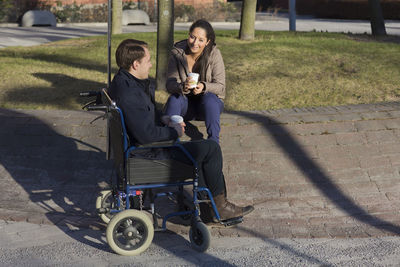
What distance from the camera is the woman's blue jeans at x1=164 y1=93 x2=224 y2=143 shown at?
5.93 metres

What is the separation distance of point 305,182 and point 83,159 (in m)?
2.23

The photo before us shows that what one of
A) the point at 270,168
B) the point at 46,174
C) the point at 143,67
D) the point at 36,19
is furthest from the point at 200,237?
the point at 36,19

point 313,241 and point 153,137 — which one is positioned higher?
point 153,137

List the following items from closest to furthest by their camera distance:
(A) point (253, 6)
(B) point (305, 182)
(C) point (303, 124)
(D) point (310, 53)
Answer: (B) point (305, 182) < (C) point (303, 124) < (D) point (310, 53) < (A) point (253, 6)

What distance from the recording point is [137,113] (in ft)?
16.1

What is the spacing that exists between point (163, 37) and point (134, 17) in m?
16.9

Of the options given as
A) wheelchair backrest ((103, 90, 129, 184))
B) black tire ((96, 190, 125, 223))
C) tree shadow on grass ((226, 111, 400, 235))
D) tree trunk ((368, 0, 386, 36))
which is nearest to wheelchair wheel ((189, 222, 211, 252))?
wheelchair backrest ((103, 90, 129, 184))

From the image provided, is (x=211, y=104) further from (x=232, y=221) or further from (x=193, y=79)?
(x=232, y=221)

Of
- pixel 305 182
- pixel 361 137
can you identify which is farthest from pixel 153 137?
pixel 361 137

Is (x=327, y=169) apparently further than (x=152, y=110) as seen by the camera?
Yes

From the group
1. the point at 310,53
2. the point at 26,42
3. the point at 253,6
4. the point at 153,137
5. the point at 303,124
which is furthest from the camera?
the point at 26,42

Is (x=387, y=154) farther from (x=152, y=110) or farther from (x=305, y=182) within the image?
(x=152, y=110)

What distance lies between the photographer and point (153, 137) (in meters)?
4.90

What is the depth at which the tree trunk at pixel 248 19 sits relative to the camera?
1241cm
